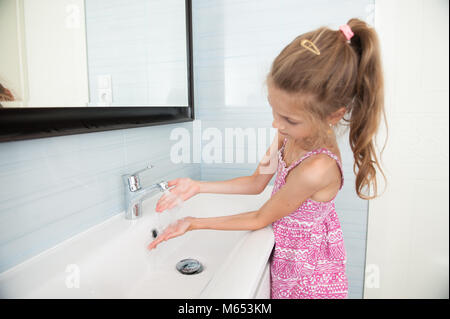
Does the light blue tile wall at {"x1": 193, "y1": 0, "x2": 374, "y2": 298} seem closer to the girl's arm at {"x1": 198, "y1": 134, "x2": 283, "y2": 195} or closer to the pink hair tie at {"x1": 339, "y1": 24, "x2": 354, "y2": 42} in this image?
the girl's arm at {"x1": 198, "y1": 134, "x2": 283, "y2": 195}

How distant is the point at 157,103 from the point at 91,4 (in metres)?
0.39

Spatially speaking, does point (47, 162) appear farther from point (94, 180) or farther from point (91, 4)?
point (91, 4)

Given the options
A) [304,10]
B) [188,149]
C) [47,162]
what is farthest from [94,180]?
[304,10]

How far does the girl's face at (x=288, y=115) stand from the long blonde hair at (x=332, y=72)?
0.06 ft

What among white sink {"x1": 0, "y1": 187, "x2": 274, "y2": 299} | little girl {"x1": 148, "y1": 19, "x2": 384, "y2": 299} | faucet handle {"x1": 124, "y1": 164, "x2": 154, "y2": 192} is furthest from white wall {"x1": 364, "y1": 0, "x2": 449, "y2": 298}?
faucet handle {"x1": 124, "y1": 164, "x2": 154, "y2": 192}

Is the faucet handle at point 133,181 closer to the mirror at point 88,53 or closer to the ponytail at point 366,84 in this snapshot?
the mirror at point 88,53

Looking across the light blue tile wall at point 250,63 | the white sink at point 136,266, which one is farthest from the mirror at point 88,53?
the white sink at point 136,266

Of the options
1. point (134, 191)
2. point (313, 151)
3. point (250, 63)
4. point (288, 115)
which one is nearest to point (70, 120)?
point (134, 191)

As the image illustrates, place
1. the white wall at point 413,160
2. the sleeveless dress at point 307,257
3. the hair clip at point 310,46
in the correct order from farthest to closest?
the white wall at point 413,160 → the sleeveless dress at point 307,257 → the hair clip at point 310,46

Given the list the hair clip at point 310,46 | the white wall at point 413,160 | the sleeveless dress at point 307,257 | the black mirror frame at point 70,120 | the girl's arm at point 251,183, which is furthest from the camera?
the white wall at point 413,160

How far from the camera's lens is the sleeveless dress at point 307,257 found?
33.0 inches

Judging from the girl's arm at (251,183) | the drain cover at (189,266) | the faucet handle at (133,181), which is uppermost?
the faucet handle at (133,181)

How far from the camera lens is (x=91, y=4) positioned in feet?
2.57

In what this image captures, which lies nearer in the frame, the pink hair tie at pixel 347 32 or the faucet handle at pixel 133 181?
the pink hair tie at pixel 347 32
